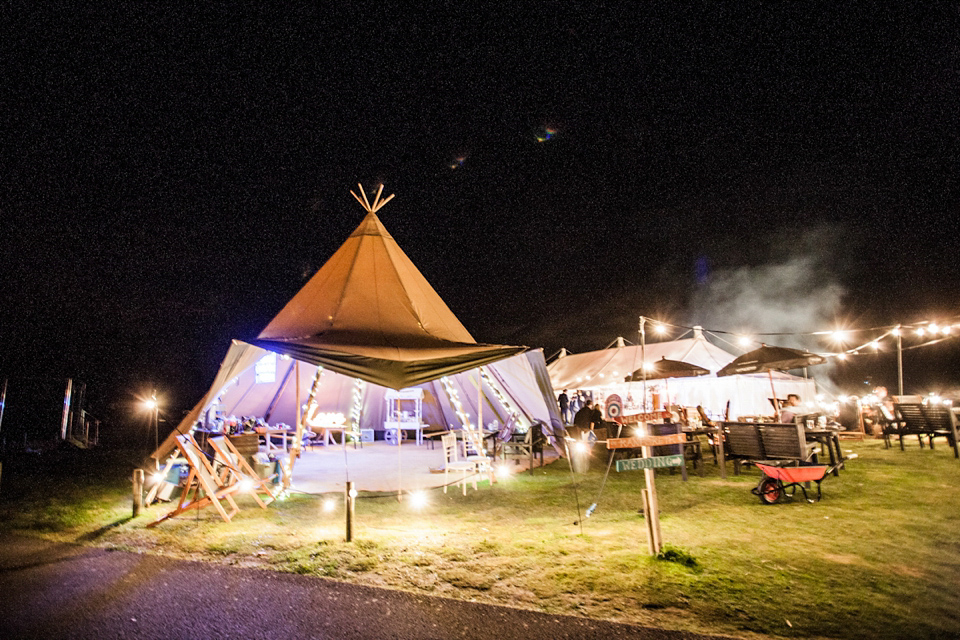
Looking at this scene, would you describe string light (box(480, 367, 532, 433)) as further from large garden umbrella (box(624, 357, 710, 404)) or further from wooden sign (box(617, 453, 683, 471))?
wooden sign (box(617, 453, 683, 471))

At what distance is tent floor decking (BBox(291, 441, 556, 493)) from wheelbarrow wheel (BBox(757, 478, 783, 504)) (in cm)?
432

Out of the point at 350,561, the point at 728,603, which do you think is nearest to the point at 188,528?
the point at 350,561

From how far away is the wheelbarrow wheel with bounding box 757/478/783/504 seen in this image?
5.95 m

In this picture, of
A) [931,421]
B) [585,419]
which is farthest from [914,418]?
[585,419]

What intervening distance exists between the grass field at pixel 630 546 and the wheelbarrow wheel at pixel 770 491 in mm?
153

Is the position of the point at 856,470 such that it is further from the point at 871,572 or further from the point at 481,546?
the point at 481,546

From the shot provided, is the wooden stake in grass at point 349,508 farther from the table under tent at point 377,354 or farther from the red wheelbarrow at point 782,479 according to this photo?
the red wheelbarrow at point 782,479

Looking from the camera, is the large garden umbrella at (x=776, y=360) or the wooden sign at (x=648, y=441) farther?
the large garden umbrella at (x=776, y=360)

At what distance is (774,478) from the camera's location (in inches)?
236

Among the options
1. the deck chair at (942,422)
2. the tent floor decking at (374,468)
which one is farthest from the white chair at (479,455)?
the deck chair at (942,422)

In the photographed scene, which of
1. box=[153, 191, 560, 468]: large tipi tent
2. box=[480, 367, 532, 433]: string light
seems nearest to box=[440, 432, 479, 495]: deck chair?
box=[153, 191, 560, 468]: large tipi tent

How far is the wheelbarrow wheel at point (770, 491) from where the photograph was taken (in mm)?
5949

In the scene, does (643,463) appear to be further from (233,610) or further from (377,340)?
(377,340)

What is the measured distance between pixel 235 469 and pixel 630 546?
4.45 meters
